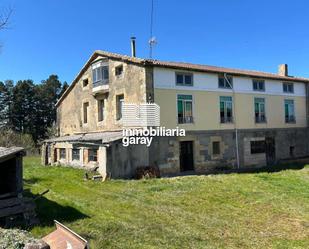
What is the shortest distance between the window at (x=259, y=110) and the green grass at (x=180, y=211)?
30.2 feet

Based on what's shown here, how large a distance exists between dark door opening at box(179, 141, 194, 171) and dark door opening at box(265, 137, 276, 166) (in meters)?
8.61

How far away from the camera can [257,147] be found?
2809 cm

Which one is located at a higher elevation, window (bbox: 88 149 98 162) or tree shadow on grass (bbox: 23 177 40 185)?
window (bbox: 88 149 98 162)

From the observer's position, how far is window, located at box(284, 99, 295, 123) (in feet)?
101

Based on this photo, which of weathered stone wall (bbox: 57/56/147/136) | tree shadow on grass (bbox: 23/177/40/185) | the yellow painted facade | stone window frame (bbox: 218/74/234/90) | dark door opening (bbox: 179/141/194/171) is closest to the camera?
tree shadow on grass (bbox: 23/177/40/185)

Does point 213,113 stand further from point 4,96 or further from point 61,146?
point 4,96

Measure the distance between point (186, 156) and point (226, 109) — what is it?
208 inches

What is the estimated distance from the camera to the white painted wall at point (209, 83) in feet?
73.1

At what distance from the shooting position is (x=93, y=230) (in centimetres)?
938

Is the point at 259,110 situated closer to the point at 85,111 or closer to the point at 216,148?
the point at 216,148

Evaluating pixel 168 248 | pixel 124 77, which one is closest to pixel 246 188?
pixel 168 248

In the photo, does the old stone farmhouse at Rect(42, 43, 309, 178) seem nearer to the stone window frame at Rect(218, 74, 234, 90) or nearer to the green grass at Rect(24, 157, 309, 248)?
the stone window frame at Rect(218, 74, 234, 90)

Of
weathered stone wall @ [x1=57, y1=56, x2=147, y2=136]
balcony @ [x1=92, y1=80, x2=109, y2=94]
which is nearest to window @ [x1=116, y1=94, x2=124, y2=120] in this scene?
weathered stone wall @ [x1=57, y1=56, x2=147, y2=136]

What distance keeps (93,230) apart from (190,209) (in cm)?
481
